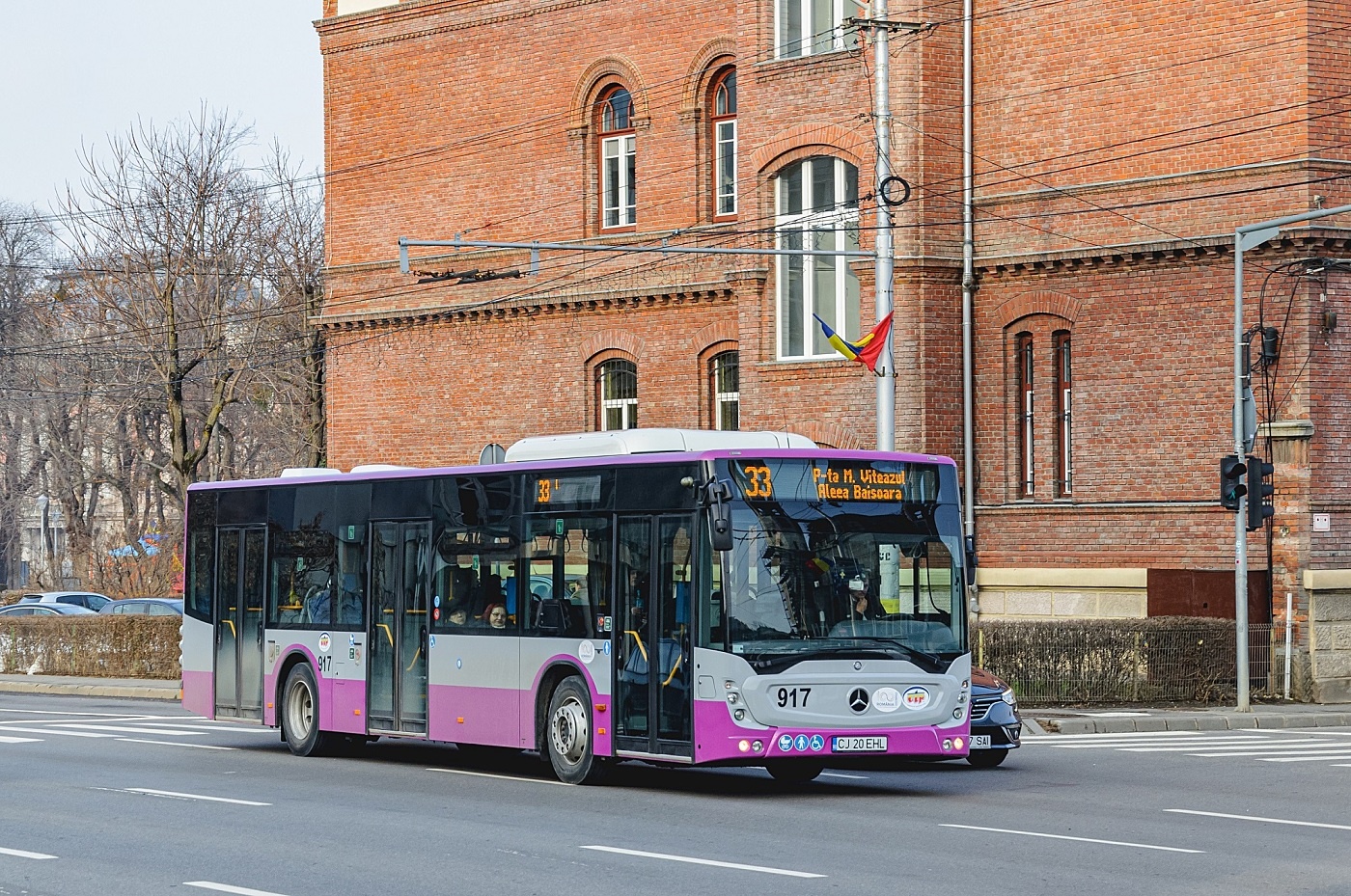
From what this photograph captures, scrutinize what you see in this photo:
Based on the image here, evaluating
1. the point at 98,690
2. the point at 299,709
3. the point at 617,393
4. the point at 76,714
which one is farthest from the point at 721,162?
the point at 299,709

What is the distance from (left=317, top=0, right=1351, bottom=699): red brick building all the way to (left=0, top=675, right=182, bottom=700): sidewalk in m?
7.57

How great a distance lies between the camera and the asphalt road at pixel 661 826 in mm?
11039

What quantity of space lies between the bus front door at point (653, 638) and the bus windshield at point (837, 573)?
559mm

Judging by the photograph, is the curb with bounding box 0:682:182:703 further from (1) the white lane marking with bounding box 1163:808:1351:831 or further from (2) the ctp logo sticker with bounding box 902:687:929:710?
(1) the white lane marking with bounding box 1163:808:1351:831

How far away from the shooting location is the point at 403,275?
1558 inches

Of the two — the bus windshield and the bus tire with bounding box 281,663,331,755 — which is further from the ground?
the bus windshield

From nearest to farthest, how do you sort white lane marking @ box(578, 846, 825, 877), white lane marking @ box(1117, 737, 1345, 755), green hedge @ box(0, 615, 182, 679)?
white lane marking @ box(578, 846, 825, 877), white lane marking @ box(1117, 737, 1345, 755), green hedge @ box(0, 615, 182, 679)

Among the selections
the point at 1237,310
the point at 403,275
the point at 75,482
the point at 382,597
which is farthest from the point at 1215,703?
the point at 75,482

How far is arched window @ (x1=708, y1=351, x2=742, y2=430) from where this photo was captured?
115ft

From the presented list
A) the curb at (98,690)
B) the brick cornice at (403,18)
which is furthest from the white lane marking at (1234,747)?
the brick cornice at (403,18)

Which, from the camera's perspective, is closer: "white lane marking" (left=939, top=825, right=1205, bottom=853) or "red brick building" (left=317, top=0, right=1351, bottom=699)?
"white lane marking" (left=939, top=825, right=1205, bottom=853)

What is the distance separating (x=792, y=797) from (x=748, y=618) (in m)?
1.54

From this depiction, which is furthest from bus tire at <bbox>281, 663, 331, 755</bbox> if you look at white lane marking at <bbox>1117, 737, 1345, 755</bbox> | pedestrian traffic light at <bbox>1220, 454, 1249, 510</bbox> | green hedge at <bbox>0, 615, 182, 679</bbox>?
green hedge at <bbox>0, 615, 182, 679</bbox>

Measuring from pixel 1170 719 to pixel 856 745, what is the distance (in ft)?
34.9
